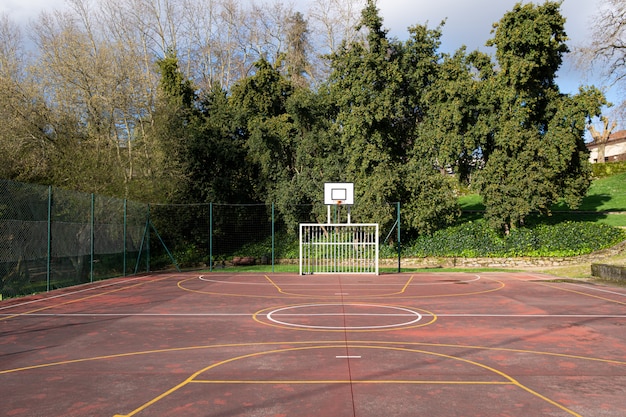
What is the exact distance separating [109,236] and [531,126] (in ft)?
61.7

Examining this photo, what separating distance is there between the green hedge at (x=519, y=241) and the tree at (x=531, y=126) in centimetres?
87

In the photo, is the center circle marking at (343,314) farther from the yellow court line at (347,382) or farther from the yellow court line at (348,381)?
the yellow court line at (347,382)

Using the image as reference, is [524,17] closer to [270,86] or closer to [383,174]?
[383,174]

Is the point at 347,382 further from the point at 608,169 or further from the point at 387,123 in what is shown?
the point at 608,169

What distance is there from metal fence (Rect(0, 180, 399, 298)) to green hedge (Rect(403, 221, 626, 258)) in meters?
2.73

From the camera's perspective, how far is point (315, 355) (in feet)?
21.1

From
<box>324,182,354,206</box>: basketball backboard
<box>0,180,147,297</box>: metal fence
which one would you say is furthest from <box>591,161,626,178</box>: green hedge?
<box>0,180,147,297</box>: metal fence

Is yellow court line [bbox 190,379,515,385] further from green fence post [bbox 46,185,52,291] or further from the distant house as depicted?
the distant house

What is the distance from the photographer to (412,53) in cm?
2477

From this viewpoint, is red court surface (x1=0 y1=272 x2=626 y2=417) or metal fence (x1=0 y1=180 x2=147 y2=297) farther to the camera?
metal fence (x1=0 y1=180 x2=147 y2=297)

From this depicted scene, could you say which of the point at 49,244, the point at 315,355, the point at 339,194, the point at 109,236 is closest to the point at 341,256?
the point at 339,194

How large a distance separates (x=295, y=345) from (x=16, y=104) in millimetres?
17726

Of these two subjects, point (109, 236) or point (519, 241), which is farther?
point (519, 241)

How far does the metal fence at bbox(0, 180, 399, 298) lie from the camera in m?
12.4
